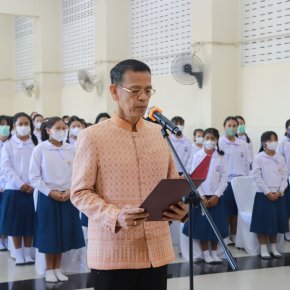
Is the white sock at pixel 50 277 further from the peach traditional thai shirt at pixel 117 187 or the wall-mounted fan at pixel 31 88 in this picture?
the wall-mounted fan at pixel 31 88

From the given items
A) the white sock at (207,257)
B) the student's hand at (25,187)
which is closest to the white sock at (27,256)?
the student's hand at (25,187)

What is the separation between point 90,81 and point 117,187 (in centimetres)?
1200

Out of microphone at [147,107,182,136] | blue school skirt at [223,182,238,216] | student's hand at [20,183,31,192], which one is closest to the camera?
microphone at [147,107,182,136]

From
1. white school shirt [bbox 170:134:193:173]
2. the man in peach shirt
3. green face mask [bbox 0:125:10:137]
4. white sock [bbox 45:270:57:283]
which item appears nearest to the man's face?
the man in peach shirt

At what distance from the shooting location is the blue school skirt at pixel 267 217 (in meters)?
6.24

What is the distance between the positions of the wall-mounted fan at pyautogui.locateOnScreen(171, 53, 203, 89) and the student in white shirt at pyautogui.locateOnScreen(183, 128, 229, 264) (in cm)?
425

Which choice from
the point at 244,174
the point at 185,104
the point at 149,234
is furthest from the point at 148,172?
the point at 185,104

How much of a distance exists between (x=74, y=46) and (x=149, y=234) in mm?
14617

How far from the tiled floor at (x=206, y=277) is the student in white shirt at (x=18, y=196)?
0.33 meters

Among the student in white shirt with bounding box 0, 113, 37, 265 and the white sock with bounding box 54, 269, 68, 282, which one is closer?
the white sock with bounding box 54, 269, 68, 282

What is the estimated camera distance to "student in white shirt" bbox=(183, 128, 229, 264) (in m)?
5.91

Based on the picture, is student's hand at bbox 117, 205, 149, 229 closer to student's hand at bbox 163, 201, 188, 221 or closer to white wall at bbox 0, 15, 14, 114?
student's hand at bbox 163, 201, 188, 221

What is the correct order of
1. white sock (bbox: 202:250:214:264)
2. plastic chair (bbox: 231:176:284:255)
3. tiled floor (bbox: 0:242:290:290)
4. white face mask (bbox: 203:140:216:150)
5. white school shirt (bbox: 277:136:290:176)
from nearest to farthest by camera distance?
tiled floor (bbox: 0:242:290:290)
white sock (bbox: 202:250:214:264)
white face mask (bbox: 203:140:216:150)
plastic chair (bbox: 231:176:284:255)
white school shirt (bbox: 277:136:290:176)

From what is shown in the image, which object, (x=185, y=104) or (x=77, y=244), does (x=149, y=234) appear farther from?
(x=185, y=104)
